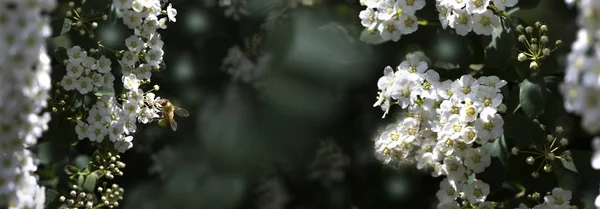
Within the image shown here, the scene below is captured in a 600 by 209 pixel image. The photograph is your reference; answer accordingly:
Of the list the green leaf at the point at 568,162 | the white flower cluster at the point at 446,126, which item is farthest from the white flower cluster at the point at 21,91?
the green leaf at the point at 568,162

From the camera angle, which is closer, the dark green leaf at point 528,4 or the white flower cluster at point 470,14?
the white flower cluster at point 470,14

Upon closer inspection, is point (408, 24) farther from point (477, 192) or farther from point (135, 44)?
point (135, 44)

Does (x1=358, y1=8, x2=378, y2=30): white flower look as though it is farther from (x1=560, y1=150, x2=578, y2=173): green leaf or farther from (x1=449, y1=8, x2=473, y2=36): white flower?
Answer: (x1=560, y1=150, x2=578, y2=173): green leaf

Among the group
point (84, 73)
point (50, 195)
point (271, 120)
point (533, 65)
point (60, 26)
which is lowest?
point (533, 65)

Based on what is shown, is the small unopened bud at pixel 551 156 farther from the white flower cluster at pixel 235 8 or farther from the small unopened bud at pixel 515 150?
the white flower cluster at pixel 235 8

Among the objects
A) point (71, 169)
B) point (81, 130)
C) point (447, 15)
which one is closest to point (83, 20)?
point (81, 130)

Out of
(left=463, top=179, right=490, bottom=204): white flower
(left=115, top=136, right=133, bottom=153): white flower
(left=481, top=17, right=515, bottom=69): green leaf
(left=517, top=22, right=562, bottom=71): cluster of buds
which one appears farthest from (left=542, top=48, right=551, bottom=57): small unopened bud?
(left=115, top=136, right=133, bottom=153): white flower

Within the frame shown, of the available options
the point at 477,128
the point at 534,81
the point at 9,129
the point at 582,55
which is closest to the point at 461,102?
the point at 477,128
